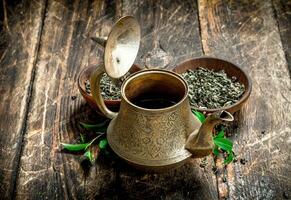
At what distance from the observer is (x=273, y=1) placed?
2209 millimetres

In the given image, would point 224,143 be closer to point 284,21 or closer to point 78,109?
point 78,109

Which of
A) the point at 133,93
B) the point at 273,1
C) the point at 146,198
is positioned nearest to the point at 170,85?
the point at 133,93

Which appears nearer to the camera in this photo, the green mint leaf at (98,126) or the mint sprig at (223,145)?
the mint sprig at (223,145)

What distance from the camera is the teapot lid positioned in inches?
53.2

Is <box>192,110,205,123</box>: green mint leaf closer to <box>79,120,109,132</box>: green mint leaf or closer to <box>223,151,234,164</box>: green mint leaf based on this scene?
<box>223,151,234,164</box>: green mint leaf

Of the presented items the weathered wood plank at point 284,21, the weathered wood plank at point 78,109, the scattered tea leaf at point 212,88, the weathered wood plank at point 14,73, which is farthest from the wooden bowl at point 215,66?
the weathered wood plank at point 14,73

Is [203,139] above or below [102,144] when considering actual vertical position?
above

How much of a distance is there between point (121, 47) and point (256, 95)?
1.91 ft

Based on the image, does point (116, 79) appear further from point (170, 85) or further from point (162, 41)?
point (162, 41)

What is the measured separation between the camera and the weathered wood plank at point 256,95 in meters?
1.49

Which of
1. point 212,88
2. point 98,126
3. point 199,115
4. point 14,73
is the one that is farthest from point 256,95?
point 14,73

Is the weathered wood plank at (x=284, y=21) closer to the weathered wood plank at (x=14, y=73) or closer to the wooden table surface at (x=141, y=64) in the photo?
the wooden table surface at (x=141, y=64)

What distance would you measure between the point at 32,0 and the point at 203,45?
82cm

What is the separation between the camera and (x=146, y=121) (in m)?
1.37
